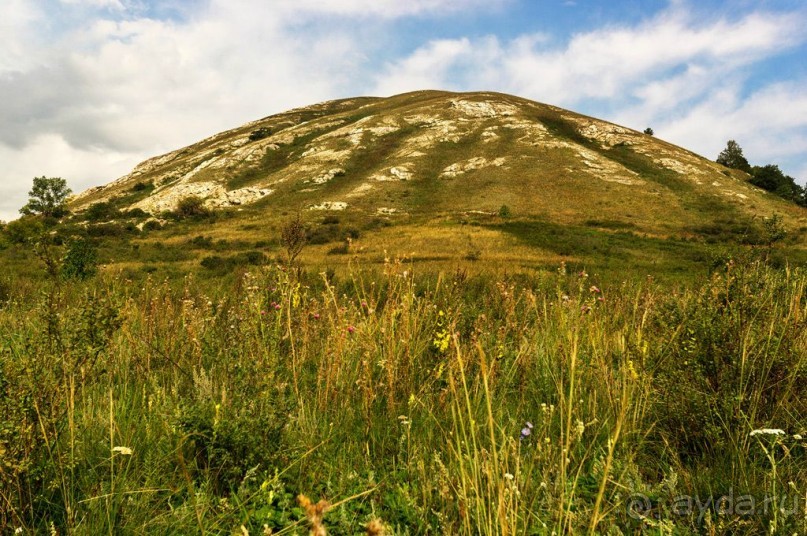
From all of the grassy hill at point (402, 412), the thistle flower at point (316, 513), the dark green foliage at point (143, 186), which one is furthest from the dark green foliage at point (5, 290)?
the dark green foliage at point (143, 186)

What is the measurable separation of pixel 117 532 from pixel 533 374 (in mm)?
2908

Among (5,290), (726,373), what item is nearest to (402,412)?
(726,373)

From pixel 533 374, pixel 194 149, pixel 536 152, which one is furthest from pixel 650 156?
pixel 194 149

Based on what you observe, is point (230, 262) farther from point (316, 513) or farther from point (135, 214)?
point (135, 214)

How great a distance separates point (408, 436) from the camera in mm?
2188

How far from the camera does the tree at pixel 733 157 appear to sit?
74.9 m

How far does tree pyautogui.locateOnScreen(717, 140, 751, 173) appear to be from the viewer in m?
74.9

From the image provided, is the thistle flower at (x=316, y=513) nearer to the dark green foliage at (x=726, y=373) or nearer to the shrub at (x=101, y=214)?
the dark green foliage at (x=726, y=373)

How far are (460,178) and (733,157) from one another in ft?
187

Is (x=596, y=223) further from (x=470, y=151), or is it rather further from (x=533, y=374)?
(x=533, y=374)

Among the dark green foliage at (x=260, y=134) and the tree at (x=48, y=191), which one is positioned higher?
the dark green foliage at (x=260, y=134)

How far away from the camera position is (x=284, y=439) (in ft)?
8.02

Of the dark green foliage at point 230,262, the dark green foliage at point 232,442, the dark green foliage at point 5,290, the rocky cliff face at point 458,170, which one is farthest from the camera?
the rocky cliff face at point 458,170

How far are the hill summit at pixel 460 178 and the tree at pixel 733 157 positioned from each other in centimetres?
1661
